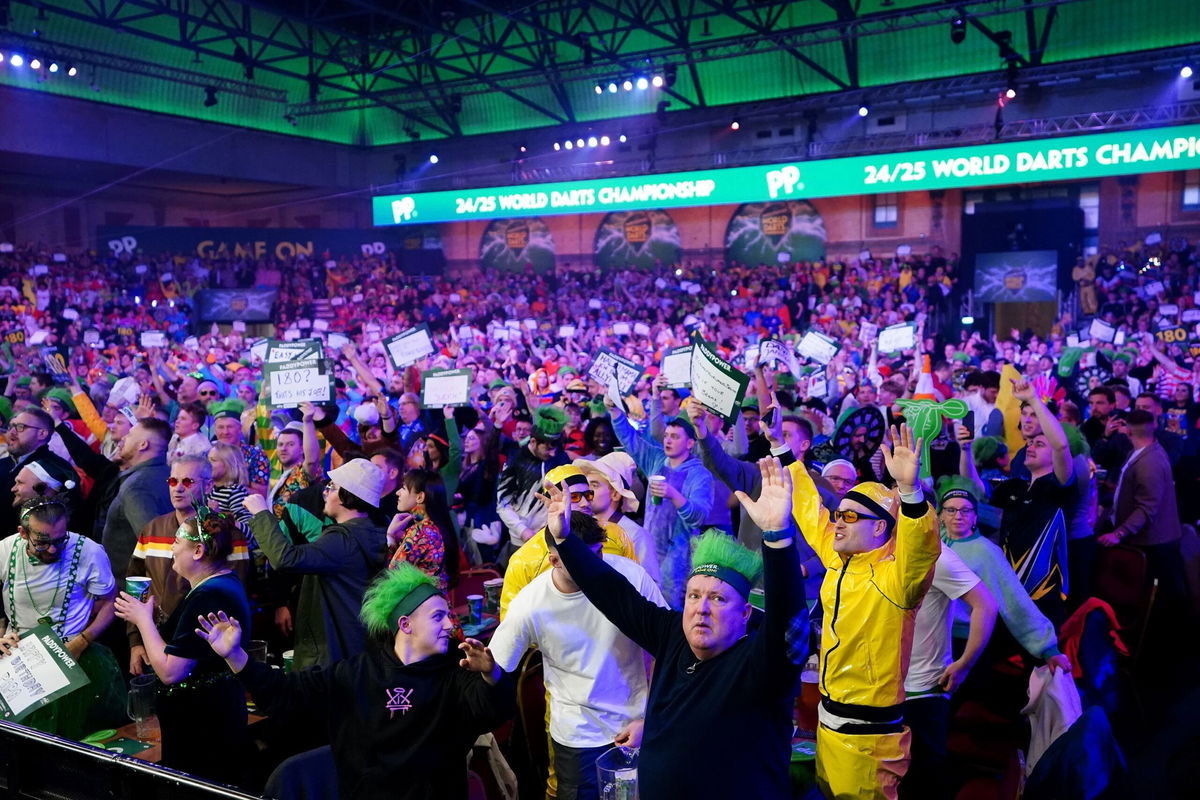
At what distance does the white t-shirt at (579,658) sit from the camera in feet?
10.8

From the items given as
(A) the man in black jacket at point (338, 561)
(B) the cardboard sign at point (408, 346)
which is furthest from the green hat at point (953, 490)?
(B) the cardboard sign at point (408, 346)

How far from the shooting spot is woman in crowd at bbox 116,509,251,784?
339 cm

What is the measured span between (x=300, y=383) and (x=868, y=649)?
15.6 feet

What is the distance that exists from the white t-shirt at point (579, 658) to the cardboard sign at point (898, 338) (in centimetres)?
746

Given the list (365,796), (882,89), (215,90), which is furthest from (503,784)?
(215,90)

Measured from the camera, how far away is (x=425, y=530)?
4363 millimetres

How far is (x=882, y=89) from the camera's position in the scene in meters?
20.9

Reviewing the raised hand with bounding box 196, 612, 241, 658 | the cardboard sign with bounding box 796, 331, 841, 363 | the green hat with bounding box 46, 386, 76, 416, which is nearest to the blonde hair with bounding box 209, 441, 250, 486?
the raised hand with bounding box 196, 612, 241, 658

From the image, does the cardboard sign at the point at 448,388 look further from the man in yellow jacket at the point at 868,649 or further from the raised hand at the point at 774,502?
the raised hand at the point at 774,502

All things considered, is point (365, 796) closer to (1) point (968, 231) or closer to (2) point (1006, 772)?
(2) point (1006, 772)

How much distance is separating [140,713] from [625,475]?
258cm

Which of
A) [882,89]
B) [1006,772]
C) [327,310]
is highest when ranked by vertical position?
[882,89]

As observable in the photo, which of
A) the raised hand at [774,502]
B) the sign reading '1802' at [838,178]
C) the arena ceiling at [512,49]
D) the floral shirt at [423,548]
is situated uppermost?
the arena ceiling at [512,49]

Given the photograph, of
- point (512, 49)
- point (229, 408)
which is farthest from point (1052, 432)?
point (512, 49)
